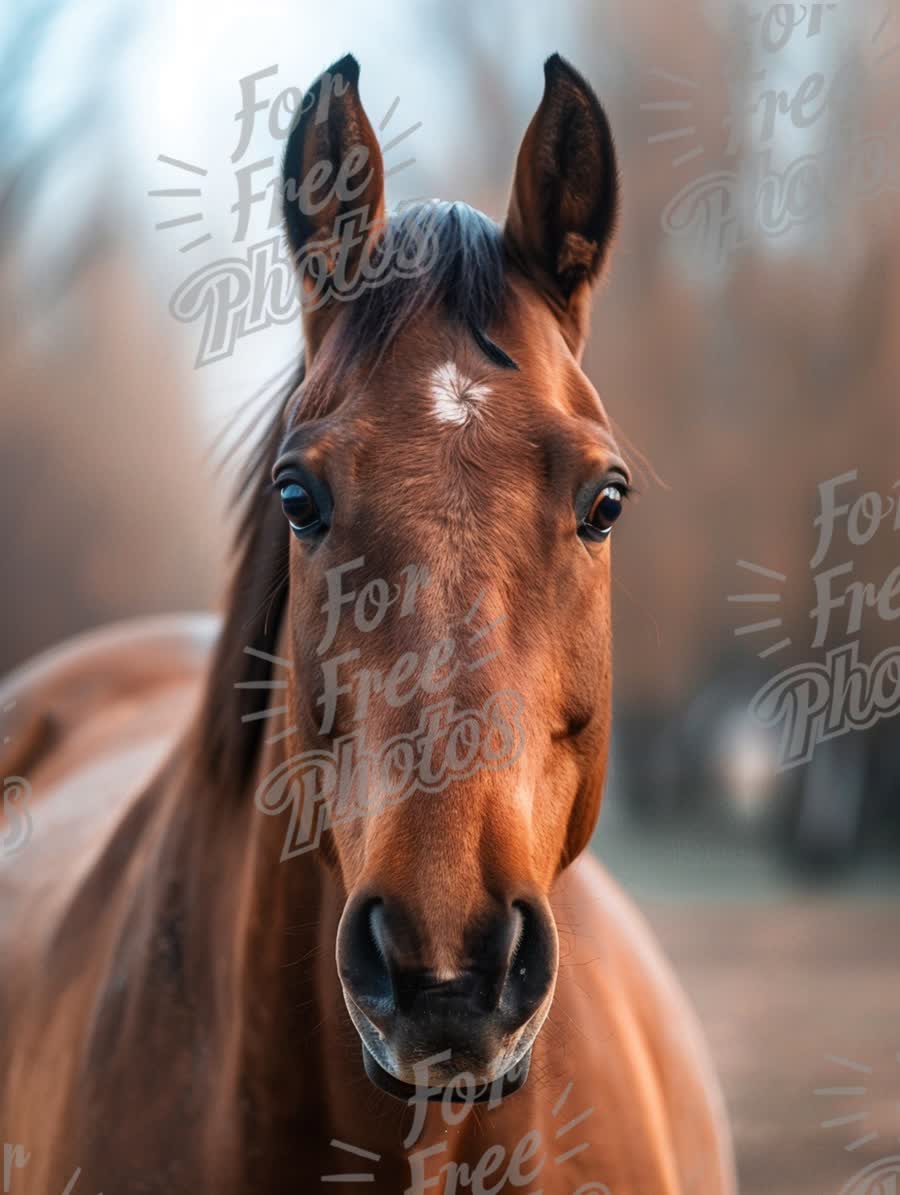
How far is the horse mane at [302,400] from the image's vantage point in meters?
0.92

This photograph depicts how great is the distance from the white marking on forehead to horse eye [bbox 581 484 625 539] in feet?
0.45

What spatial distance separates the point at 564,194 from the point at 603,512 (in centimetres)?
36

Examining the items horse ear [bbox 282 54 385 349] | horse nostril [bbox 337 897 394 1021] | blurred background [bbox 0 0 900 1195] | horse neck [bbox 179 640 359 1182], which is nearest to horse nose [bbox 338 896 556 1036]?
horse nostril [bbox 337 897 394 1021]

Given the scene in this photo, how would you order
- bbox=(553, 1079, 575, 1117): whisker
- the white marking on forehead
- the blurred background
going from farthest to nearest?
the blurred background
bbox=(553, 1079, 575, 1117): whisker
the white marking on forehead

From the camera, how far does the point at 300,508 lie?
88cm

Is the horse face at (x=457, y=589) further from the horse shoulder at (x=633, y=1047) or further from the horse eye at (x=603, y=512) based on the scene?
the horse shoulder at (x=633, y=1047)

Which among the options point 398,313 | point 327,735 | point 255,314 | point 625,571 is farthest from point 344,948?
point 625,571

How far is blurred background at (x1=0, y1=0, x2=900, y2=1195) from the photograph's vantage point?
4.15 metres

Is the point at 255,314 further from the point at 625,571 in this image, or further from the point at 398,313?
the point at 625,571

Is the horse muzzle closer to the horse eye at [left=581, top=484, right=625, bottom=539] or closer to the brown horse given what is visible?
the brown horse

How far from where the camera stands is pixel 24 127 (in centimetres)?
418

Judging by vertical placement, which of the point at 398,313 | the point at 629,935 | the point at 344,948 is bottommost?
the point at 629,935

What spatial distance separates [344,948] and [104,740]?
5.51ft

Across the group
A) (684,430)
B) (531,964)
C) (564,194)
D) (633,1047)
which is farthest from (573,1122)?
(684,430)
